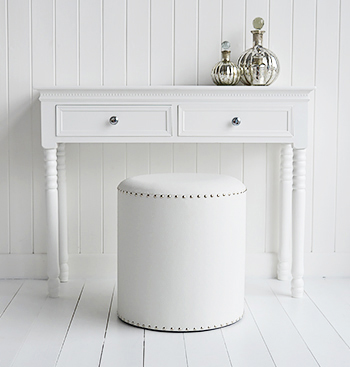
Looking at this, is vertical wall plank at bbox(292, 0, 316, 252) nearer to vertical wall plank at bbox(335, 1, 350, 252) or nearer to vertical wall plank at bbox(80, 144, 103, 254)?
vertical wall plank at bbox(335, 1, 350, 252)

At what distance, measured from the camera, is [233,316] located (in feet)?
6.89

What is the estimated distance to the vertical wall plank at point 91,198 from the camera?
270 cm

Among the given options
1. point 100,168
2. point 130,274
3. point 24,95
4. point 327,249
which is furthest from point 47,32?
point 327,249

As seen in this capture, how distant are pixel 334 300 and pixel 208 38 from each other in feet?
4.07

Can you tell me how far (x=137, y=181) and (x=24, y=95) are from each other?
871 mm

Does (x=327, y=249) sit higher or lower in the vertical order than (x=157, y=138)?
lower

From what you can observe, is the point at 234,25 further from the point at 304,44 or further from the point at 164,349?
the point at 164,349

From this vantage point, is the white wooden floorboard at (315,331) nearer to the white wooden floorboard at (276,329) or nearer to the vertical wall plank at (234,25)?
the white wooden floorboard at (276,329)

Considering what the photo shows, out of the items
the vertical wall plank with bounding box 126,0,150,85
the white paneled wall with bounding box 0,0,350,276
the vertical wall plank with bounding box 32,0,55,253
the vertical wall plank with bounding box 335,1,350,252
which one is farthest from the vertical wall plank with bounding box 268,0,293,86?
the vertical wall plank with bounding box 32,0,55,253

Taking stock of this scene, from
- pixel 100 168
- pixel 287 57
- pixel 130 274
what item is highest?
pixel 287 57

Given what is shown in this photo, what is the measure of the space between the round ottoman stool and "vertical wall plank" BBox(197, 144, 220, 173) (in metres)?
0.63

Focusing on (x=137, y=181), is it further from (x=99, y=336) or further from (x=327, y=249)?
(x=327, y=249)

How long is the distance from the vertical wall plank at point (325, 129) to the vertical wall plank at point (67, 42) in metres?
1.08

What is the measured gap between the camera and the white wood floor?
1821 mm
